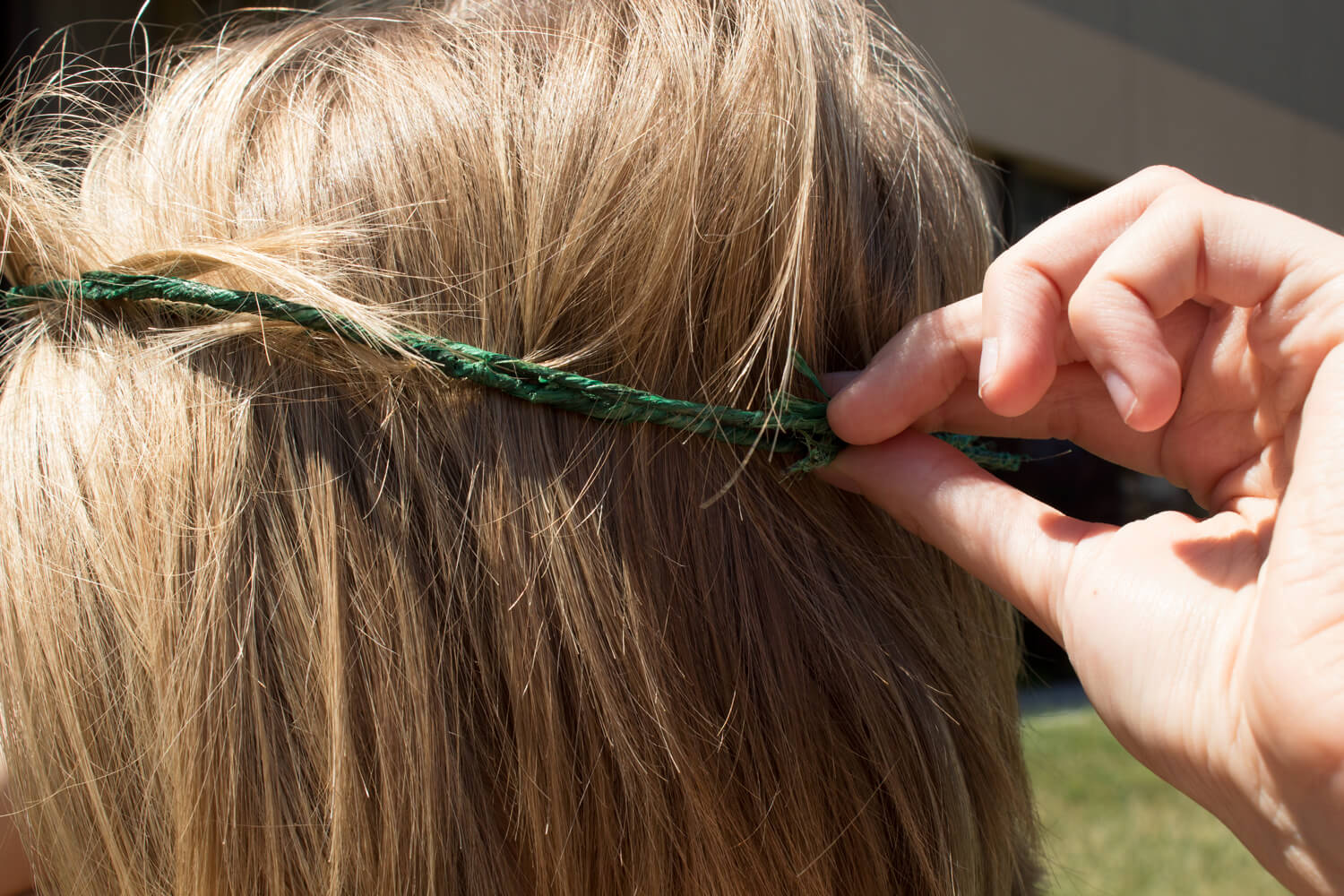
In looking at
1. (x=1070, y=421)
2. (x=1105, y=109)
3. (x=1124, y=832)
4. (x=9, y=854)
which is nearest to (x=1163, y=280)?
(x=1070, y=421)

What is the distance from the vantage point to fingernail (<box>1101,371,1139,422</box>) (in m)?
0.91

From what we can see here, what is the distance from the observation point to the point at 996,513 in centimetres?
104

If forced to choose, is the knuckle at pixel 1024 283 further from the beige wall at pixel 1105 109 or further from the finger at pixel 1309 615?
the beige wall at pixel 1105 109

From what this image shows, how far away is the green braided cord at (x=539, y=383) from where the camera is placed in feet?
→ 3.35

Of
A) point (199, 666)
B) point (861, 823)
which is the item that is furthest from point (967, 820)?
point (199, 666)

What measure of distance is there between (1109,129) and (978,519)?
6492mm

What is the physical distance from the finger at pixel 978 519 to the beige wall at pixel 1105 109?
4.23 m

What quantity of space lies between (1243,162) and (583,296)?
8.16 metres

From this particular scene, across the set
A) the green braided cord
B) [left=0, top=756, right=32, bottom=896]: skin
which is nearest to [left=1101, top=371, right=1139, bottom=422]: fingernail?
the green braided cord

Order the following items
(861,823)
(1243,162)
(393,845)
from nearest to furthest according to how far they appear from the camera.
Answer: (393,845), (861,823), (1243,162)

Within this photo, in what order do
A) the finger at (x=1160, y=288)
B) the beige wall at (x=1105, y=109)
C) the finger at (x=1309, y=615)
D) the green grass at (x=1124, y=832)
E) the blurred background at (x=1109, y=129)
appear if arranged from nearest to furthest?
1. the finger at (x=1309, y=615)
2. the finger at (x=1160, y=288)
3. the green grass at (x=1124, y=832)
4. the blurred background at (x=1109, y=129)
5. the beige wall at (x=1105, y=109)

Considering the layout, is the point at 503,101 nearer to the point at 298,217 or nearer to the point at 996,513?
the point at 298,217

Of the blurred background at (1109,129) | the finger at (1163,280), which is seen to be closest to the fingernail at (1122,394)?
the finger at (1163,280)

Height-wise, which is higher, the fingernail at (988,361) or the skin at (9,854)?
the fingernail at (988,361)
